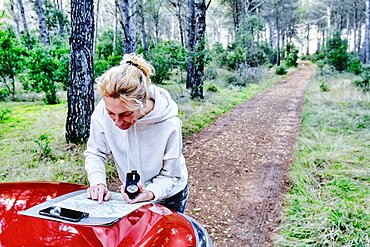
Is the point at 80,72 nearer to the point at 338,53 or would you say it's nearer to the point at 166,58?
the point at 166,58

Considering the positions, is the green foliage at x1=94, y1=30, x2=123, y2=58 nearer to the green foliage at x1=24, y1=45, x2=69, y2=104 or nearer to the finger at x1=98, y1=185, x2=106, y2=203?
the green foliage at x1=24, y1=45, x2=69, y2=104

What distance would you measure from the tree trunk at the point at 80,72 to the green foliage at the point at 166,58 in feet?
16.8

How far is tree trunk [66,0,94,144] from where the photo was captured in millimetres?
5207

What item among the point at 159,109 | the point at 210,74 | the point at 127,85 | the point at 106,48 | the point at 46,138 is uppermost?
the point at 106,48

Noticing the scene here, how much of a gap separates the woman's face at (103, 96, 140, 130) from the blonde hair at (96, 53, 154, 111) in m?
0.02

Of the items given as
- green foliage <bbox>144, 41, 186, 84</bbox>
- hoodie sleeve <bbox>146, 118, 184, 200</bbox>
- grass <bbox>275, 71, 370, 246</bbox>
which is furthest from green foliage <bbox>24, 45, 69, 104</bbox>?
hoodie sleeve <bbox>146, 118, 184, 200</bbox>

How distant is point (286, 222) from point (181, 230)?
2.38m

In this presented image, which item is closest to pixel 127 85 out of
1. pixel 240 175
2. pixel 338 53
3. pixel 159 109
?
pixel 159 109

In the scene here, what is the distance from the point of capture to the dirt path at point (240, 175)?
352 cm

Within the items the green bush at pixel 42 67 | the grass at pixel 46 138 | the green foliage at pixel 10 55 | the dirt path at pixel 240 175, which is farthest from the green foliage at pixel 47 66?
the dirt path at pixel 240 175

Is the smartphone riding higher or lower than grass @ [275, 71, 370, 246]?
higher

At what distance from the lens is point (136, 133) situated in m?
1.82

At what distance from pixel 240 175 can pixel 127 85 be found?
363cm

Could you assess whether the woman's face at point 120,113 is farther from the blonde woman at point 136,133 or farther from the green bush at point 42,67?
the green bush at point 42,67
